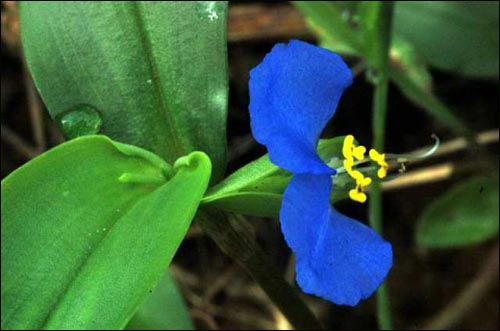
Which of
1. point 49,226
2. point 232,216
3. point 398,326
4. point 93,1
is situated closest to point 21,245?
point 49,226

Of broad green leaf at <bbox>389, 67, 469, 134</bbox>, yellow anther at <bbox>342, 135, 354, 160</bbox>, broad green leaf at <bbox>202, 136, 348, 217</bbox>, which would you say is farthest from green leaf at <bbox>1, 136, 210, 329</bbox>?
broad green leaf at <bbox>389, 67, 469, 134</bbox>

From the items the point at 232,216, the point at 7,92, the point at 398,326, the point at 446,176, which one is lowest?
the point at 398,326

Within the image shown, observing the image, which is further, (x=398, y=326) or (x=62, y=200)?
(x=398, y=326)

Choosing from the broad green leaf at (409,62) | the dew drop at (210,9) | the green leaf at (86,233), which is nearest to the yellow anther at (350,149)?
the green leaf at (86,233)

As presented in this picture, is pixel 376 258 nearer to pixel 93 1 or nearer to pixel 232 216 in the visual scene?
pixel 232 216

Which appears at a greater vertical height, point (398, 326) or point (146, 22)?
point (146, 22)

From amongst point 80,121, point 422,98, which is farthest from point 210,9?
point 422,98

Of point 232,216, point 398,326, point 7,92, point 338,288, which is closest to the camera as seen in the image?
point 338,288

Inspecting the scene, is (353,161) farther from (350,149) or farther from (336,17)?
(336,17)

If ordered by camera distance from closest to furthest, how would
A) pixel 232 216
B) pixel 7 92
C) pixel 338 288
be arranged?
pixel 338 288 → pixel 232 216 → pixel 7 92
